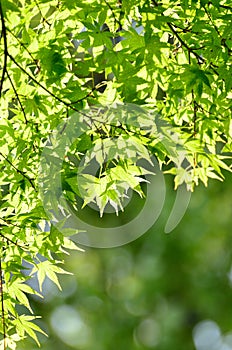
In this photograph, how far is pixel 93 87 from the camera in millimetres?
1513

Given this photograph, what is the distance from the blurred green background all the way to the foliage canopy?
333 centimetres

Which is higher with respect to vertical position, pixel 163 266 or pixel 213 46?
pixel 213 46

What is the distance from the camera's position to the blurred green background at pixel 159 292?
500 cm

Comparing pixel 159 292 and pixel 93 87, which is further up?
pixel 93 87

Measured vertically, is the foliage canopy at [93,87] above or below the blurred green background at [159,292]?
above

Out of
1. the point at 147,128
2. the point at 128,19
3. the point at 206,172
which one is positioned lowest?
the point at 206,172

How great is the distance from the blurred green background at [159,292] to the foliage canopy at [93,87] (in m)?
3.33

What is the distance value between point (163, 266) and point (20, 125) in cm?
365

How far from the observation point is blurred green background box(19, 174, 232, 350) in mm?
5004

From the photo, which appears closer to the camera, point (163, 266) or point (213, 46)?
point (213, 46)

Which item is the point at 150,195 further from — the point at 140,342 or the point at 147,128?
the point at 147,128

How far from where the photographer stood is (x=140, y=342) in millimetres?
5102

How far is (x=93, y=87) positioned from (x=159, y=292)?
3.80 metres

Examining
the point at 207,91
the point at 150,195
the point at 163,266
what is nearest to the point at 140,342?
the point at 163,266
